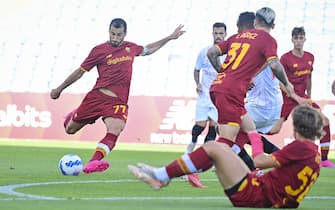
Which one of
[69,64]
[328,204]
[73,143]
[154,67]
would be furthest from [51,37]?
[328,204]

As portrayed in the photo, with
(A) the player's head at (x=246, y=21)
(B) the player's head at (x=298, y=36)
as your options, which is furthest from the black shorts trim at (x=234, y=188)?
(B) the player's head at (x=298, y=36)

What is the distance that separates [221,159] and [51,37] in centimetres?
2665

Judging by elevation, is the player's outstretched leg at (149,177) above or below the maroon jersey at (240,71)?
below

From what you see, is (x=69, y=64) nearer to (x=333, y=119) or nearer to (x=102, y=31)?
(x=102, y=31)

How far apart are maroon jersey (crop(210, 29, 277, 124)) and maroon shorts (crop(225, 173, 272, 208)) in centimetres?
320

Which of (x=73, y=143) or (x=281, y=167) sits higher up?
(x=281, y=167)

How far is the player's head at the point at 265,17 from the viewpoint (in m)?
12.0

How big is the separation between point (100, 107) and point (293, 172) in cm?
677

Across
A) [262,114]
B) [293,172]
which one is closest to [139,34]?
[262,114]

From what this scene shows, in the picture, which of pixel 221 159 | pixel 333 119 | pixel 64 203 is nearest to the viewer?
pixel 221 159

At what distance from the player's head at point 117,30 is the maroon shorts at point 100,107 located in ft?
2.60

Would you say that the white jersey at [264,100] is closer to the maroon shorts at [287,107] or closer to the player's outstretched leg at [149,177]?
the maroon shorts at [287,107]

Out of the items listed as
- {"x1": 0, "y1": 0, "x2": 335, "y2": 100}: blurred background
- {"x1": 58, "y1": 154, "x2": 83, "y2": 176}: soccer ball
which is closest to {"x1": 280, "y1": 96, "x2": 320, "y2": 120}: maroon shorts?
{"x1": 58, "y1": 154, "x2": 83, "y2": 176}: soccer ball

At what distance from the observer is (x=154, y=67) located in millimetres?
33031
